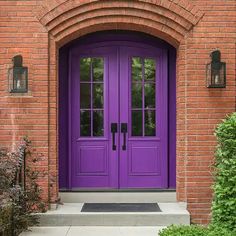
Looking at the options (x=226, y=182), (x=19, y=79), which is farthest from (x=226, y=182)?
(x=19, y=79)

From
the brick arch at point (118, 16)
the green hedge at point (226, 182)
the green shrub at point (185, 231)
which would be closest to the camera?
the green shrub at point (185, 231)

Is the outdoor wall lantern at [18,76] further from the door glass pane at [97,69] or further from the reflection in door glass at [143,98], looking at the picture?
the reflection in door glass at [143,98]

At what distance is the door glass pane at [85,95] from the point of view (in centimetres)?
791

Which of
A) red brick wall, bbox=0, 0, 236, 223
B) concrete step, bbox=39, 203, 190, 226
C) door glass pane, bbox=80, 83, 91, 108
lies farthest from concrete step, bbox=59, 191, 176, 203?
door glass pane, bbox=80, 83, 91, 108

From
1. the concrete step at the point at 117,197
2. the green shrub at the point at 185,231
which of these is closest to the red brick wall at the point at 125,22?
the concrete step at the point at 117,197

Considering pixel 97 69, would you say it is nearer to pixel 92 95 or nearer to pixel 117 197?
pixel 92 95

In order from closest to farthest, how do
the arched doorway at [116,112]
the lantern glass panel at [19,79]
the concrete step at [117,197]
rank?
the lantern glass panel at [19,79]
the concrete step at [117,197]
the arched doorway at [116,112]

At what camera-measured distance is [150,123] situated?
7.95 m

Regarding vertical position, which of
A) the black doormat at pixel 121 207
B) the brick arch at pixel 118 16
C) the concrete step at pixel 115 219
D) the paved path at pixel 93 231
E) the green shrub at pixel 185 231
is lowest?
the paved path at pixel 93 231

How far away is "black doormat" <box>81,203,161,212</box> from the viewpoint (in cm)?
687

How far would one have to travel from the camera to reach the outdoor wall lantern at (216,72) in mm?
6828

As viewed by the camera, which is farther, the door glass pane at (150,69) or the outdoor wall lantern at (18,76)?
the door glass pane at (150,69)

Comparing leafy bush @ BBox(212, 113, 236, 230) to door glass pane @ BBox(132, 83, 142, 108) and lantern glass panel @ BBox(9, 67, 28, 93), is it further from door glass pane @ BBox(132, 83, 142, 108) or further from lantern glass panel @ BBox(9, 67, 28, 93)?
lantern glass panel @ BBox(9, 67, 28, 93)

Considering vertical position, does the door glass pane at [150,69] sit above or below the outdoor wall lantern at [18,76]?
above
